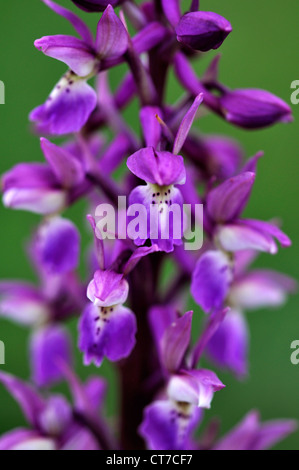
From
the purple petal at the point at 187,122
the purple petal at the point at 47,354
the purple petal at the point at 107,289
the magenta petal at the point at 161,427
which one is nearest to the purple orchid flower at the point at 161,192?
the purple petal at the point at 187,122

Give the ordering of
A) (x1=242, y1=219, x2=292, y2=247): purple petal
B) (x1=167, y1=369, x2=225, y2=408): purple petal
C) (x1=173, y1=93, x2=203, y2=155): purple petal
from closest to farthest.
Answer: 1. (x1=173, y1=93, x2=203, y2=155): purple petal
2. (x1=167, y1=369, x2=225, y2=408): purple petal
3. (x1=242, y1=219, x2=292, y2=247): purple petal

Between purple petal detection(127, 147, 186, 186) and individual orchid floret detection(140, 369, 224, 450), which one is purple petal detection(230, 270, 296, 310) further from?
purple petal detection(127, 147, 186, 186)

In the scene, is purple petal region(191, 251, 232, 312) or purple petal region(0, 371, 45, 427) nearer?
purple petal region(191, 251, 232, 312)

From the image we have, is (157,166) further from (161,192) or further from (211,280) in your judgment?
(211,280)

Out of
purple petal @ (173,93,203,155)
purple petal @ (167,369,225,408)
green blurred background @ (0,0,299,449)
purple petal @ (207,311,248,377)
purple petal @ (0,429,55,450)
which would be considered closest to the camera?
purple petal @ (173,93,203,155)

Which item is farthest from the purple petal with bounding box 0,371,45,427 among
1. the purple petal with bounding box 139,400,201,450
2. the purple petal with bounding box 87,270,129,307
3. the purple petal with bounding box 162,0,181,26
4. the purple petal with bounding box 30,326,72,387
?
the purple petal with bounding box 162,0,181,26

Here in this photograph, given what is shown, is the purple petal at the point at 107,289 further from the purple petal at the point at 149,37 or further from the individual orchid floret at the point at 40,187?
the purple petal at the point at 149,37
